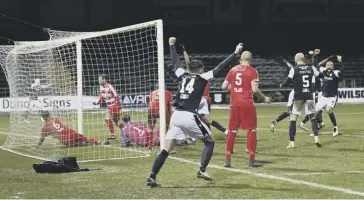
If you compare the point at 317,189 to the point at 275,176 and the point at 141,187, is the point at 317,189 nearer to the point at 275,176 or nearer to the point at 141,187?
the point at 275,176

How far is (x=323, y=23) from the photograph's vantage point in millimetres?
48031

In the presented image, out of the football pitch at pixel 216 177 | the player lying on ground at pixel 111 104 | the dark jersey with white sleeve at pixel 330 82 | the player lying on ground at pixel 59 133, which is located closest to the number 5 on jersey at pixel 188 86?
the football pitch at pixel 216 177

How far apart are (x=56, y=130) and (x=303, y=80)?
616cm

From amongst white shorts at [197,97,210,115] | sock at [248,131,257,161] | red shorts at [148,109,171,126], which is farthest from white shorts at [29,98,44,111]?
sock at [248,131,257,161]

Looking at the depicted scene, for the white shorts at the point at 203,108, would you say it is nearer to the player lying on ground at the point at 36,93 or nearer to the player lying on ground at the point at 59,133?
the player lying on ground at the point at 59,133

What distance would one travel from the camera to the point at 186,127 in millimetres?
9625

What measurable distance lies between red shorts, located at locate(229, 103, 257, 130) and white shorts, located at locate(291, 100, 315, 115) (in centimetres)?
330

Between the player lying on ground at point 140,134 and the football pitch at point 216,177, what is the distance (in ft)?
2.14

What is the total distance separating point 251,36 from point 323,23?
6.04 m

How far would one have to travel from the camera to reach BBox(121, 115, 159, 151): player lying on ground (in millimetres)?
15173

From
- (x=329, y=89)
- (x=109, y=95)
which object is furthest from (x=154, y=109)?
(x=329, y=89)

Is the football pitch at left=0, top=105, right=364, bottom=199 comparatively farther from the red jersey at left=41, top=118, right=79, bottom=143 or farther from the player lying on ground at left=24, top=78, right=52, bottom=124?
the player lying on ground at left=24, top=78, right=52, bottom=124

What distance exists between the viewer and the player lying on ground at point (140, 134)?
15173 millimetres

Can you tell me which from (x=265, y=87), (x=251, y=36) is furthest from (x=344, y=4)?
(x=265, y=87)
